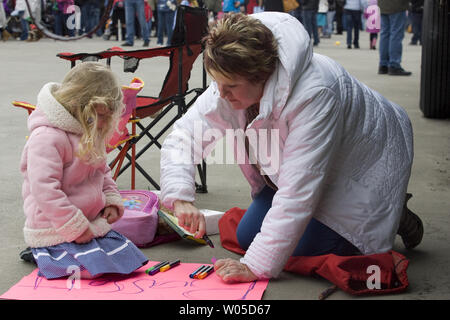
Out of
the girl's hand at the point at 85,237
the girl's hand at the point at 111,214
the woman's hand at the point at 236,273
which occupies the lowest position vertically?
the woman's hand at the point at 236,273

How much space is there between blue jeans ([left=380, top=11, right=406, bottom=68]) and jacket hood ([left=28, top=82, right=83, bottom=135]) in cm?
711

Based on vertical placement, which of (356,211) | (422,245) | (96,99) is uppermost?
(96,99)

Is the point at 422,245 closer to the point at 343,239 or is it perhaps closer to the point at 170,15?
the point at 343,239

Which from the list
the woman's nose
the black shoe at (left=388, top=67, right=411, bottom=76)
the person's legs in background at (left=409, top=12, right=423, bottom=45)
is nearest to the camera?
the woman's nose

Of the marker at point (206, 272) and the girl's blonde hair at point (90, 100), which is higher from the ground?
the girl's blonde hair at point (90, 100)

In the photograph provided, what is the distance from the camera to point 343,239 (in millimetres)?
2768

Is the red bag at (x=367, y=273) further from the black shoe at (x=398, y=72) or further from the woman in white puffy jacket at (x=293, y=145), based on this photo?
the black shoe at (x=398, y=72)

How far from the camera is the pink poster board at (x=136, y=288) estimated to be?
2.57 meters

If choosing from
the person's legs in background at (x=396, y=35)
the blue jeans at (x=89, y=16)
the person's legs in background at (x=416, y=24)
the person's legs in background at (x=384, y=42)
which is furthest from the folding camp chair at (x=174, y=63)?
the person's legs in background at (x=416, y=24)

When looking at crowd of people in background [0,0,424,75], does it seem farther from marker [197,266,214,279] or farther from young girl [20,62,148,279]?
marker [197,266,214,279]

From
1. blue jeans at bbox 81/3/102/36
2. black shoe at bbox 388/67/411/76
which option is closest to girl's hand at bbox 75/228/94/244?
blue jeans at bbox 81/3/102/36

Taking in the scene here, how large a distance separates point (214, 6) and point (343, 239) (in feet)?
41.1

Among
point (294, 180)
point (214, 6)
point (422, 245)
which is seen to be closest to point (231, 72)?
point (294, 180)

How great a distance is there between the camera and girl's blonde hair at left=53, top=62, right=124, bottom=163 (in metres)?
2.79
